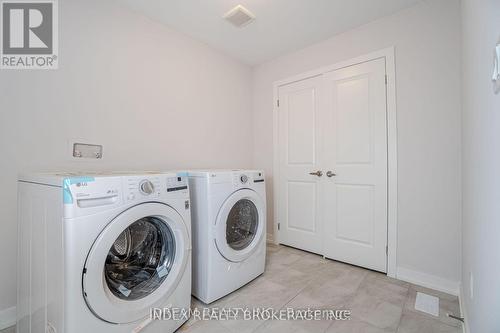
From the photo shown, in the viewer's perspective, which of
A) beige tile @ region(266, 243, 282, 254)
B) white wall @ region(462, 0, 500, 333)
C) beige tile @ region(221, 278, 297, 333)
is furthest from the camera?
beige tile @ region(266, 243, 282, 254)

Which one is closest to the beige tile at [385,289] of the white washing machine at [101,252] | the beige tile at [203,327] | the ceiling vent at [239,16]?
the beige tile at [203,327]

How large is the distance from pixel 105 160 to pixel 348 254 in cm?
235

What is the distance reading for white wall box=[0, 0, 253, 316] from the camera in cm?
142

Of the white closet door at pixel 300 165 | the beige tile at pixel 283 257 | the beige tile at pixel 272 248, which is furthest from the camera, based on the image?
the beige tile at pixel 272 248

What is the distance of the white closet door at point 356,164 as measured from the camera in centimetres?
203

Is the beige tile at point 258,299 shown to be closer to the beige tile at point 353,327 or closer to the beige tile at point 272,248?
the beige tile at point 353,327

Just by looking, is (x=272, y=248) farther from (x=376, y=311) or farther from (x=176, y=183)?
(x=176, y=183)

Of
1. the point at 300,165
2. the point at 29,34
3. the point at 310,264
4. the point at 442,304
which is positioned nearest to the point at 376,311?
the point at 442,304

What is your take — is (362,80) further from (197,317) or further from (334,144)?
(197,317)

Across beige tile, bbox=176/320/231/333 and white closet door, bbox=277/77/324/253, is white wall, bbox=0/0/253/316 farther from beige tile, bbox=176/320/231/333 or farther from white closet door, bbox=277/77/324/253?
beige tile, bbox=176/320/231/333

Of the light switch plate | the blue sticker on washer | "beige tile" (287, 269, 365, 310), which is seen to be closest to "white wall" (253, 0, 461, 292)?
"beige tile" (287, 269, 365, 310)

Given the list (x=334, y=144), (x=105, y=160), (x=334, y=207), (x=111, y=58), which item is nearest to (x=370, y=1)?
(x=334, y=144)

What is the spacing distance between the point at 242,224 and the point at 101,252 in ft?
3.85

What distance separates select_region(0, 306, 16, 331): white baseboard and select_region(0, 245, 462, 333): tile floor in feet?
0.18
